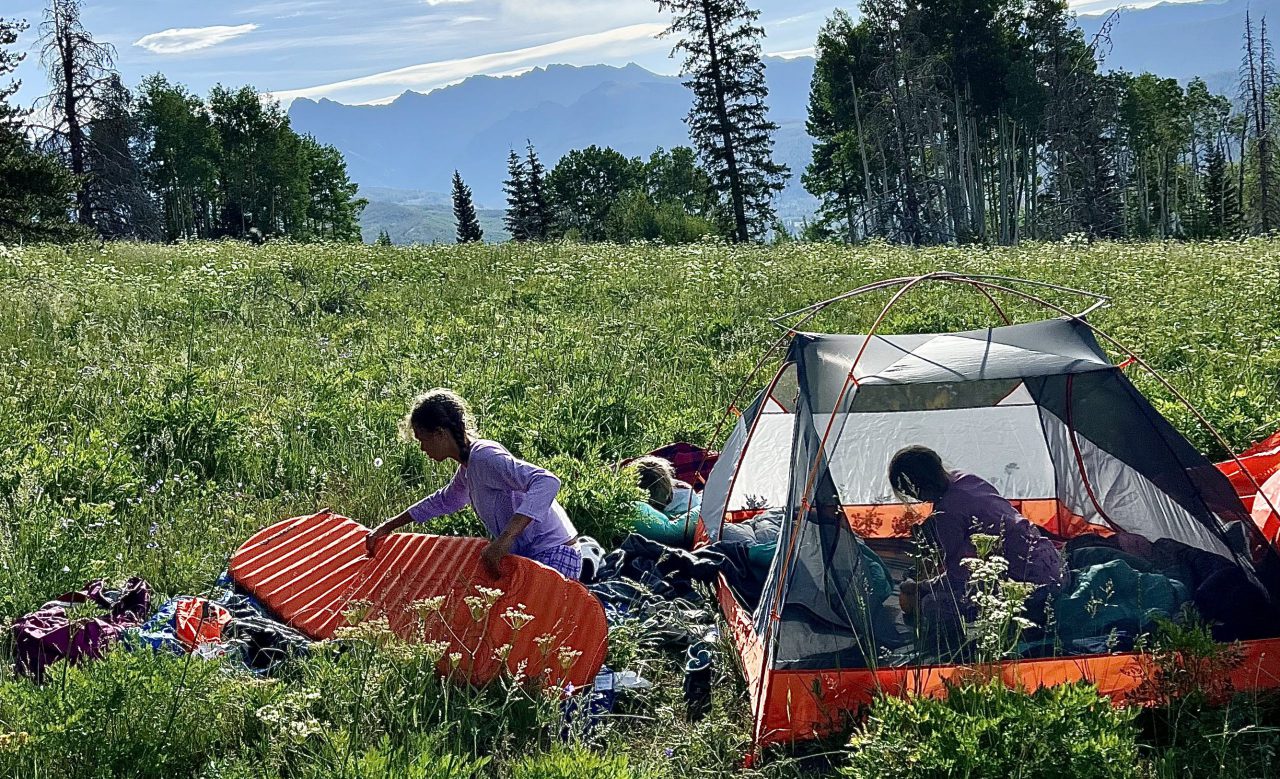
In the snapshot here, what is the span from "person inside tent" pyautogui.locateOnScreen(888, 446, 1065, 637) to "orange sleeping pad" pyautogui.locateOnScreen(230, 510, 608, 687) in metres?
1.45

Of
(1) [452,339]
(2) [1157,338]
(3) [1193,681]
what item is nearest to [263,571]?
(3) [1193,681]

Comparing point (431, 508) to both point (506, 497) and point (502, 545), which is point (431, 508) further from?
point (502, 545)

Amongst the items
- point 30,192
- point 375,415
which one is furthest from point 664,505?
point 30,192

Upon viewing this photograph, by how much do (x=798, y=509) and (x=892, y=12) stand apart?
3778 centimetres

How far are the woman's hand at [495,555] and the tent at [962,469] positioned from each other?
117cm

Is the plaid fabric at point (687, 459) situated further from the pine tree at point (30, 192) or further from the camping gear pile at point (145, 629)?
the pine tree at point (30, 192)

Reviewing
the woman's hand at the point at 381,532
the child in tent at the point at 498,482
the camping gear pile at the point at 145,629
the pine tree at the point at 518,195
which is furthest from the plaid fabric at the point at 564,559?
the pine tree at the point at 518,195

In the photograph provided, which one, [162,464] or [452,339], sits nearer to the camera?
[162,464]

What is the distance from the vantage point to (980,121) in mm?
45875

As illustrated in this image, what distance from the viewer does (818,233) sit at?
53031mm

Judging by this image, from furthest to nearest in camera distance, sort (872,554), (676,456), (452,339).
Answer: (452,339) < (676,456) < (872,554)

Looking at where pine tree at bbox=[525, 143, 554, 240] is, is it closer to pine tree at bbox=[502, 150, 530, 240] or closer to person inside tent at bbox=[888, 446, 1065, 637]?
pine tree at bbox=[502, 150, 530, 240]

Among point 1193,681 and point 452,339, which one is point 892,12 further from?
point 1193,681

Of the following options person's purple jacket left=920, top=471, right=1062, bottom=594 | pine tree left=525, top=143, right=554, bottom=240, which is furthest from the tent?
pine tree left=525, top=143, right=554, bottom=240
